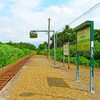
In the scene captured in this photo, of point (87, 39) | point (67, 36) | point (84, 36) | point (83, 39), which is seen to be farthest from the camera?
point (67, 36)

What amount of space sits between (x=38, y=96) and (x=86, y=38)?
3725 mm

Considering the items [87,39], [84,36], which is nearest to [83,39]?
[84,36]

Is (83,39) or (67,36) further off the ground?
(67,36)

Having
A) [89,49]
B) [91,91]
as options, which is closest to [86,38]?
[89,49]

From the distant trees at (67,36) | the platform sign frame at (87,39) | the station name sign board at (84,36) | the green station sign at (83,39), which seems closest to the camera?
the platform sign frame at (87,39)

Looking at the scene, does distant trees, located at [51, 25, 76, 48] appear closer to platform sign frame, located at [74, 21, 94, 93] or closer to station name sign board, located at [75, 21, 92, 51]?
station name sign board, located at [75, 21, 92, 51]

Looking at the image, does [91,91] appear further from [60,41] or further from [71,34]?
[60,41]

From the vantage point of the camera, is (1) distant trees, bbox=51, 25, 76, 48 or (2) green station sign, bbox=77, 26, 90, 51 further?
(1) distant trees, bbox=51, 25, 76, 48

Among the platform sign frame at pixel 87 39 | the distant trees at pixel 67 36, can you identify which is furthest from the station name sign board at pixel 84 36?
the distant trees at pixel 67 36

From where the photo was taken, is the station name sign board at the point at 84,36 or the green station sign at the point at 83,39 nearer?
the station name sign board at the point at 84,36

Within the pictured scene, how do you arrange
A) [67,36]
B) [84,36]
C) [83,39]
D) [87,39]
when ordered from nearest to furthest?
1. [87,39]
2. [84,36]
3. [83,39]
4. [67,36]

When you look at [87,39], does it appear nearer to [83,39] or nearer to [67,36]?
[83,39]

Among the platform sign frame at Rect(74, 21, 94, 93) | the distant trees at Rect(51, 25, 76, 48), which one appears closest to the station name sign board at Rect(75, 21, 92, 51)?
the platform sign frame at Rect(74, 21, 94, 93)

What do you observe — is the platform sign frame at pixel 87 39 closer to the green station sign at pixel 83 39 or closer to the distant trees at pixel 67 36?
the green station sign at pixel 83 39
